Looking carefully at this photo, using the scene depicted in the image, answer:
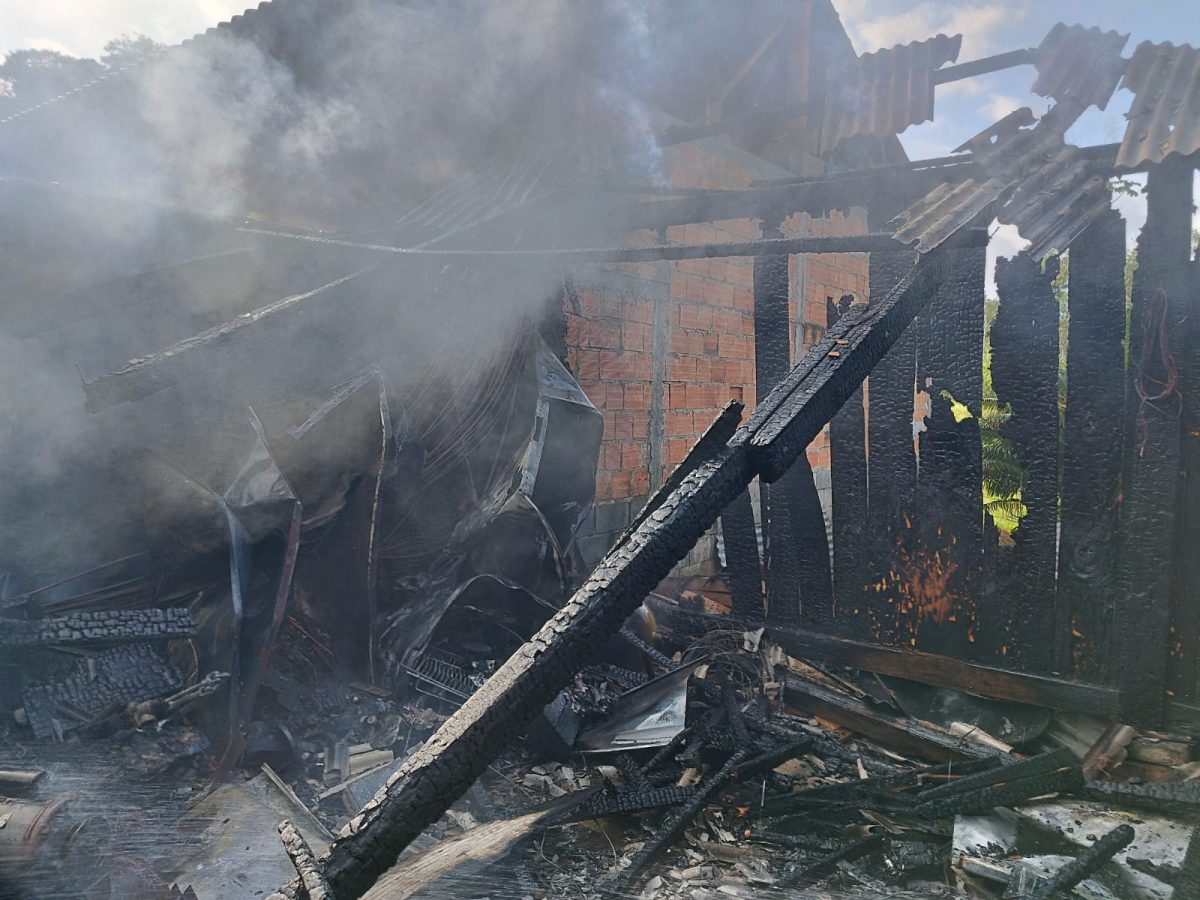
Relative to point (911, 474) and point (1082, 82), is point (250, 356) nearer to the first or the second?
point (911, 474)

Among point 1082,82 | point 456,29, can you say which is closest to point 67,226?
point 456,29

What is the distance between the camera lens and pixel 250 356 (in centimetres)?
381

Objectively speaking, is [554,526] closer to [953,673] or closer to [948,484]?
[948,484]

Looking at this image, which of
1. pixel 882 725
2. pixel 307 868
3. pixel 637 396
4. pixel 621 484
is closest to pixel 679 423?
pixel 637 396

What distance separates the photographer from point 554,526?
4203mm

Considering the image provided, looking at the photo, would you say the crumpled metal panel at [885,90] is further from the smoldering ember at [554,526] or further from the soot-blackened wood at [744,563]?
the soot-blackened wood at [744,563]

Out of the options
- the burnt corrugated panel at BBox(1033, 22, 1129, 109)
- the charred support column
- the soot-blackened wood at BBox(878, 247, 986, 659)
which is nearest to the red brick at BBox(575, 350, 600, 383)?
the charred support column

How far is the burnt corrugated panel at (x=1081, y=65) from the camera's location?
405 cm

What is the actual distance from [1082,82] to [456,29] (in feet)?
13.7

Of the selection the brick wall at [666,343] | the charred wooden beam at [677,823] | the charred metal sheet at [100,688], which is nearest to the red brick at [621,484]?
the brick wall at [666,343]

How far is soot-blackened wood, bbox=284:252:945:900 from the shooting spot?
1640mm

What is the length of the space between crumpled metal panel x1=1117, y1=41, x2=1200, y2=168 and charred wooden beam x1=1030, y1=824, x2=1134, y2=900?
8.81 ft

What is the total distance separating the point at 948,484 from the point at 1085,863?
67.0 inches

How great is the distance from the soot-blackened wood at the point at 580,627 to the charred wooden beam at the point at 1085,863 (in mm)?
1738
